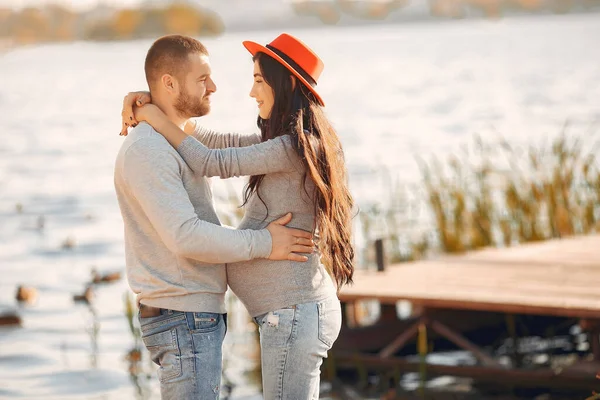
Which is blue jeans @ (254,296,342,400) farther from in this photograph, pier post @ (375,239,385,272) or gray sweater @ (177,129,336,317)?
pier post @ (375,239,385,272)

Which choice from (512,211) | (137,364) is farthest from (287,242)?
(512,211)

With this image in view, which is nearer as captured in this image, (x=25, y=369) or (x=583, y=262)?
(x=583, y=262)

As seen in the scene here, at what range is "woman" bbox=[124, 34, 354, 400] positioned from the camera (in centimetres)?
343

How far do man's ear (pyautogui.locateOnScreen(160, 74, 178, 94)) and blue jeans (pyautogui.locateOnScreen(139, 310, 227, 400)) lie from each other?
0.74 m

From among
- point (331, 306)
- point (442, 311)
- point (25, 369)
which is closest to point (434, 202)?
point (442, 311)

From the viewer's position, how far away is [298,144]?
135 inches

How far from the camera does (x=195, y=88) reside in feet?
11.5

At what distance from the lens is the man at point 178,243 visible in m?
3.33

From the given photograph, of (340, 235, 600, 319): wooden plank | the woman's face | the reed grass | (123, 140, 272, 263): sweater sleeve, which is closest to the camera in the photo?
(123, 140, 272, 263): sweater sleeve

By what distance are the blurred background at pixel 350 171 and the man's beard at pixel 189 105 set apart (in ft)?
11.8

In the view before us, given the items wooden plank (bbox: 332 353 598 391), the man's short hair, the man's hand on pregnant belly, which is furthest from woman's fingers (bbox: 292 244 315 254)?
wooden plank (bbox: 332 353 598 391)

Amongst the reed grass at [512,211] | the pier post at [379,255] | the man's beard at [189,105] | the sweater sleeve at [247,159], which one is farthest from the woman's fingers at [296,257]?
the reed grass at [512,211]

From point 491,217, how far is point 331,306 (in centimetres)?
627

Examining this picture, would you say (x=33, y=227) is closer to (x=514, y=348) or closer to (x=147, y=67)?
(x=514, y=348)
